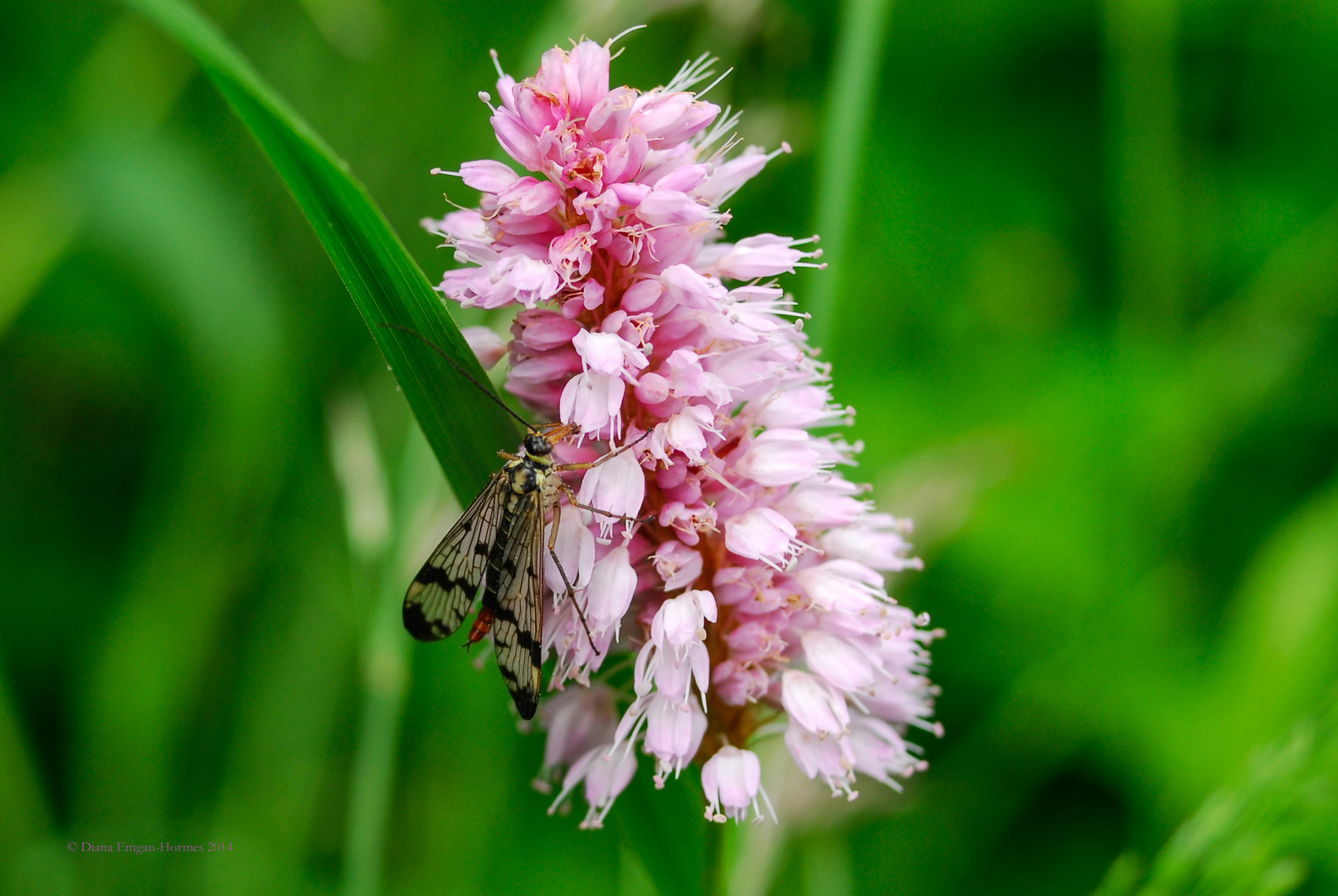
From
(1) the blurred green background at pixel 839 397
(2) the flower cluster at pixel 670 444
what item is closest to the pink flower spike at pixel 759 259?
(2) the flower cluster at pixel 670 444

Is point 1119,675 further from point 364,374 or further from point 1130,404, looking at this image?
point 364,374

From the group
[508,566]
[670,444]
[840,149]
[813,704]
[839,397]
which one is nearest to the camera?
[670,444]

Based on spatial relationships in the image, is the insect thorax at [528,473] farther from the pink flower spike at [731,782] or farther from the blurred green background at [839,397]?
the blurred green background at [839,397]

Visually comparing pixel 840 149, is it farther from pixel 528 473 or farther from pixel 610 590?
pixel 610 590

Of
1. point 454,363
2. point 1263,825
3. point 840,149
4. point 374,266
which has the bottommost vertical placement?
point 1263,825

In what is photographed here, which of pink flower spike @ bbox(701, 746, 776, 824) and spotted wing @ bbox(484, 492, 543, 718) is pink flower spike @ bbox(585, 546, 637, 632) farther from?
pink flower spike @ bbox(701, 746, 776, 824)

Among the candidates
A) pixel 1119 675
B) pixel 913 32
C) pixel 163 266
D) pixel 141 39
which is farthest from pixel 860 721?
pixel 141 39

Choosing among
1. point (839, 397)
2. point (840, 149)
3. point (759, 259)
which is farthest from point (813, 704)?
point (839, 397)
